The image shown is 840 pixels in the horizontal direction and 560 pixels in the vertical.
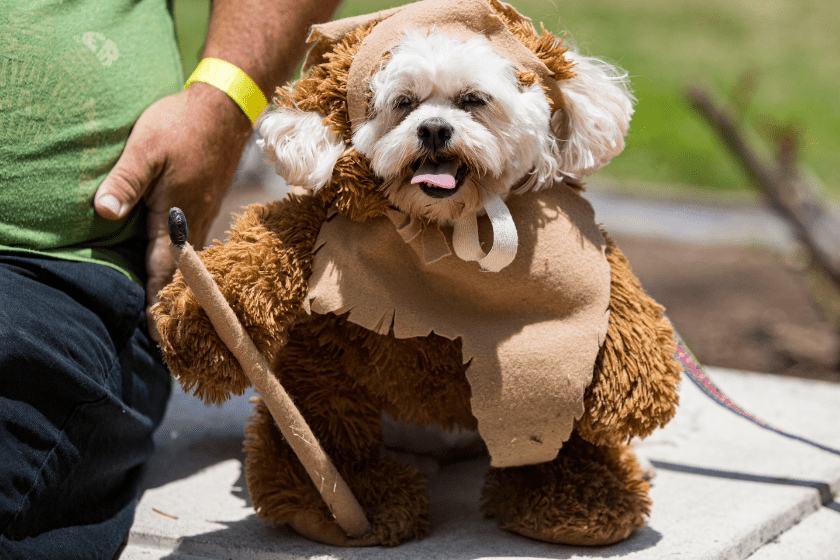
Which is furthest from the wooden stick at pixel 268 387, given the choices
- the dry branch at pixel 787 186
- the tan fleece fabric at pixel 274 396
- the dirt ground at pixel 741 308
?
the dry branch at pixel 787 186

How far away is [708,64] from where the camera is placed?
10234 mm

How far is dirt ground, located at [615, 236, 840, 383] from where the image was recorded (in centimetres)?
336

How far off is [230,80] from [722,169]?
298 inches

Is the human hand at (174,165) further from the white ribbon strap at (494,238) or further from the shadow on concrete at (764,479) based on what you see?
the shadow on concrete at (764,479)

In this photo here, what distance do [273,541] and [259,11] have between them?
104 cm

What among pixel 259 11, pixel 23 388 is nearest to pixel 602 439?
pixel 23 388

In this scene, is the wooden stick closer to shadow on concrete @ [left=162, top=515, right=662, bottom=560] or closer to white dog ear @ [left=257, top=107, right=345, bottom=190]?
shadow on concrete @ [left=162, top=515, right=662, bottom=560]

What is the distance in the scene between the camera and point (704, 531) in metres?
1.45

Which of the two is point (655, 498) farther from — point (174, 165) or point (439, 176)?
point (174, 165)

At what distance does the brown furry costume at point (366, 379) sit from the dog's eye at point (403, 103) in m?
0.11

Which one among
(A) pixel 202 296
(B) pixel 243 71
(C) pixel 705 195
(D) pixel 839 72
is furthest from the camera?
(D) pixel 839 72

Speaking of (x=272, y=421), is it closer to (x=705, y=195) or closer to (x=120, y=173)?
(x=120, y=173)

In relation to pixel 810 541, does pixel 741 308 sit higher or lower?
lower

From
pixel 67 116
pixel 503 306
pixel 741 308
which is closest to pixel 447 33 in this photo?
pixel 503 306
